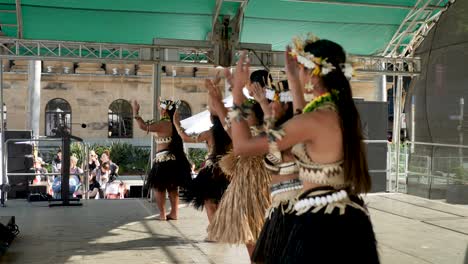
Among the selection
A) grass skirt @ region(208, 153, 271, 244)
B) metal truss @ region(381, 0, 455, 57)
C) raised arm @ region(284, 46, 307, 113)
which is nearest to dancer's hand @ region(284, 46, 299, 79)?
raised arm @ region(284, 46, 307, 113)

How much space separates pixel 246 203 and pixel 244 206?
0.02 metres

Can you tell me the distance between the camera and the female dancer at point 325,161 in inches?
92.0

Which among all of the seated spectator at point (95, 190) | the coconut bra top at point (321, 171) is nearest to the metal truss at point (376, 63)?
the seated spectator at point (95, 190)

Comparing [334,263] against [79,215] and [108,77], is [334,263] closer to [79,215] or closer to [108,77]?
[79,215]

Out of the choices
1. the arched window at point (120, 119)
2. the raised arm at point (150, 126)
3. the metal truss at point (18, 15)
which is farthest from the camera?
the arched window at point (120, 119)

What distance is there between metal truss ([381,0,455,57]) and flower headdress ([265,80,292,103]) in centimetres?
Result: 653

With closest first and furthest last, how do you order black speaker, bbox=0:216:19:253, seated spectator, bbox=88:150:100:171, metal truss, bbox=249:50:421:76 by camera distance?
black speaker, bbox=0:216:19:253, metal truss, bbox=249:50:421:76, seated spectator, bbox=88:150:100:171

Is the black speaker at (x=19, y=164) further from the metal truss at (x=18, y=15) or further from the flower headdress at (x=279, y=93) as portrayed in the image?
the flower headdress at (x=279, y=93)

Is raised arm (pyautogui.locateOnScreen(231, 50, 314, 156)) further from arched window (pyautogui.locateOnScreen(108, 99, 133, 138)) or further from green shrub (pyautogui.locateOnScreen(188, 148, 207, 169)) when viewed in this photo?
arched window (pyautogui.locateOnScreen(108, 99, 133, 138))

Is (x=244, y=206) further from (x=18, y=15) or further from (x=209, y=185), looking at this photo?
(x=18, y=15)

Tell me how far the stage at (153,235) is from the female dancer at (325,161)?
2602 millimetres

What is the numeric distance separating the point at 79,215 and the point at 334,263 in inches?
224

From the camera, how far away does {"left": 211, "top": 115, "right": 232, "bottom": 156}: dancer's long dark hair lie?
5.05 meters

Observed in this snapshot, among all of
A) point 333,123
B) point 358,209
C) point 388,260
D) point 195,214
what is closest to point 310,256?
point 358,209
